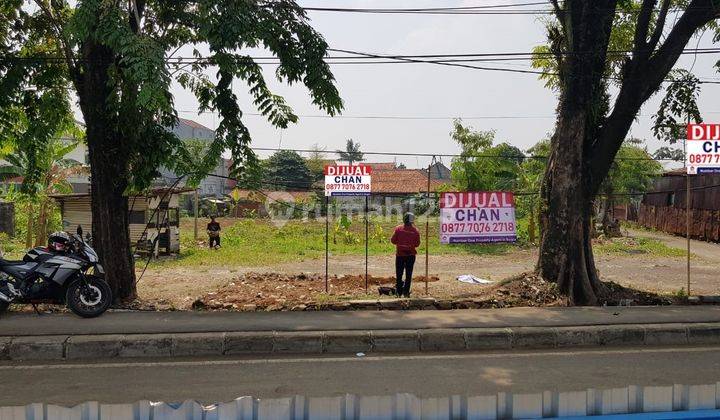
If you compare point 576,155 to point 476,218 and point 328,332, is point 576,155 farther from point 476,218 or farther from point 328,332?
point 328,332

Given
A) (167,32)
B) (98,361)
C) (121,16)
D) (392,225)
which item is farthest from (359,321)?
(392,225)

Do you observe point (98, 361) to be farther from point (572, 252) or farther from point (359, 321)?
point (572, 252)

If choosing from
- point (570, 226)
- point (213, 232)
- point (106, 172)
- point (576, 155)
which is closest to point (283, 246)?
point (213, 232)

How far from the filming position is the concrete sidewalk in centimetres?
711

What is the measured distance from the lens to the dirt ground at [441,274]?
38.7ft

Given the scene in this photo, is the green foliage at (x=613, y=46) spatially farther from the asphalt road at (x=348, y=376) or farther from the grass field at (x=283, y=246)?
the grass field at (x=283, y=246)

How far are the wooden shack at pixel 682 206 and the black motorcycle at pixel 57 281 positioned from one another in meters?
20.9

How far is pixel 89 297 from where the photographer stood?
823 cm

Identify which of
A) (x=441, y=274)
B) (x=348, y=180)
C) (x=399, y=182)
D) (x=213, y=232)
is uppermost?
(x=399, y=182)

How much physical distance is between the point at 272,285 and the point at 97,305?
4.68 meters

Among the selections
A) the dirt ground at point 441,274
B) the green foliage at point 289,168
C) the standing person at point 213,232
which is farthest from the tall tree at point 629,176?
the green foliage at point 289,168

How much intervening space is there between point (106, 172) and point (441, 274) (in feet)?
29.6

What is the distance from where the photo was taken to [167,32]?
10523 mm

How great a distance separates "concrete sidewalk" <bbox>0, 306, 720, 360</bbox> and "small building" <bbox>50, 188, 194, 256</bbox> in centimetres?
1012
